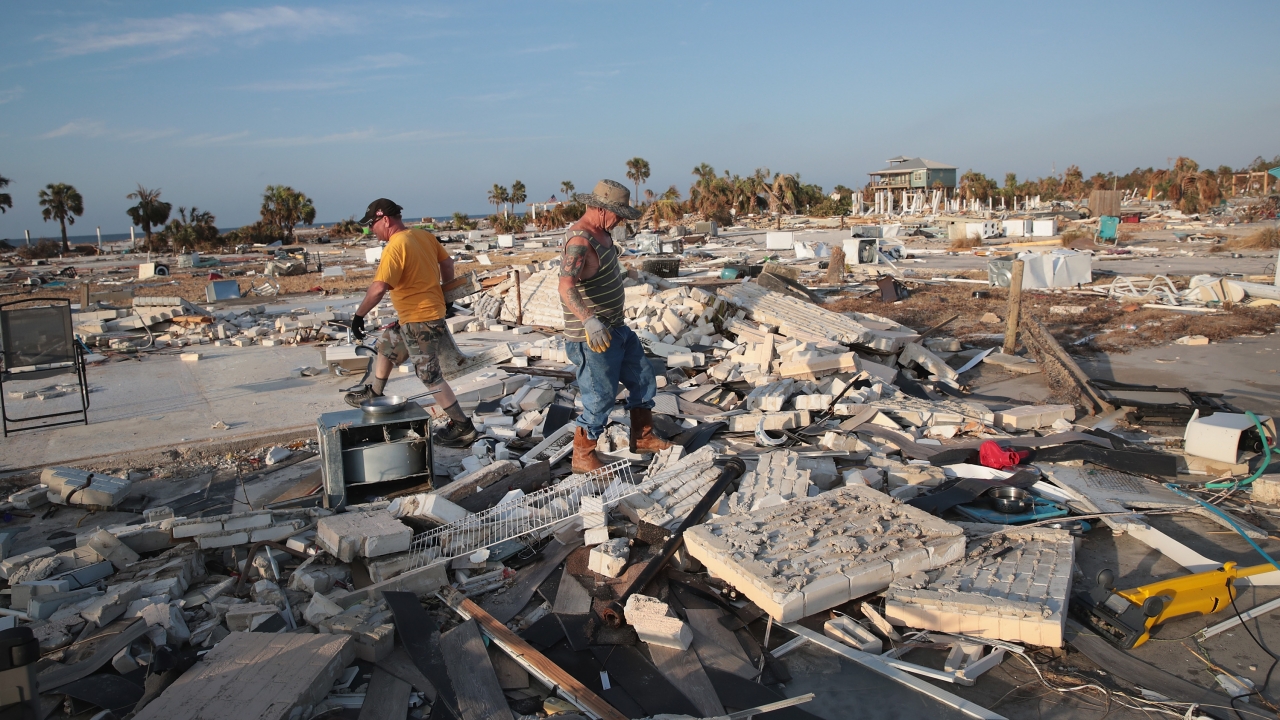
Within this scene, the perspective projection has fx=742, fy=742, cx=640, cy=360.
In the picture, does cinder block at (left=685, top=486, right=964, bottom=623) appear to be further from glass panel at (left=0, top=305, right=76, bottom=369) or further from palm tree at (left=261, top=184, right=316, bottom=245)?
palm tree at (left=261, top=184, right=316, bottom=245)

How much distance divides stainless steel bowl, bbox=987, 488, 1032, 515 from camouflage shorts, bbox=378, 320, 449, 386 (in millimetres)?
3756

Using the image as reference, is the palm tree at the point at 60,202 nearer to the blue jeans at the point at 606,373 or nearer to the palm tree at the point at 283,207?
the palm tree at the point at 283,207

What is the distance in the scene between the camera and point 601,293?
468 centimetres

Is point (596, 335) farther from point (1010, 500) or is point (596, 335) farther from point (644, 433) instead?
point (1010, 500)

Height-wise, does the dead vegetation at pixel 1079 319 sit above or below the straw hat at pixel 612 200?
below

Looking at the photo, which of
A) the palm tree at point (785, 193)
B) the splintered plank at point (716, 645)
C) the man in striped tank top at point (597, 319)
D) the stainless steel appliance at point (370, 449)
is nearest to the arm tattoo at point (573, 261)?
the man in striped tank top at point (597, 319)

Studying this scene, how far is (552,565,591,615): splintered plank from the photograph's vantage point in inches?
135

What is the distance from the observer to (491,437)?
587 cm

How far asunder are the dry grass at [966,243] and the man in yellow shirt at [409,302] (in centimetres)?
2383

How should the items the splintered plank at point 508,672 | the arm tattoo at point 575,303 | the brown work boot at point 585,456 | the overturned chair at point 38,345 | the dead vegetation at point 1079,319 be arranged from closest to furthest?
the splintered plank at point 508,672 → the arm tattoo at point 575,303 → the brown work boot at point 585,456 → the overturned chair at point 38,345 → the dead vegetation at point 1079,319

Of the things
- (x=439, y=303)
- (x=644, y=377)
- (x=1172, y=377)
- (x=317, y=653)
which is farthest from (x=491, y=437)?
(x=1172, y=377)

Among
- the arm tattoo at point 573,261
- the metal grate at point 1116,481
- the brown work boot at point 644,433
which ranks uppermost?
the arm tattoo at point 573,261

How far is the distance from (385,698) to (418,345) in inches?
114

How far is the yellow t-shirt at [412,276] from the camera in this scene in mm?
5125
